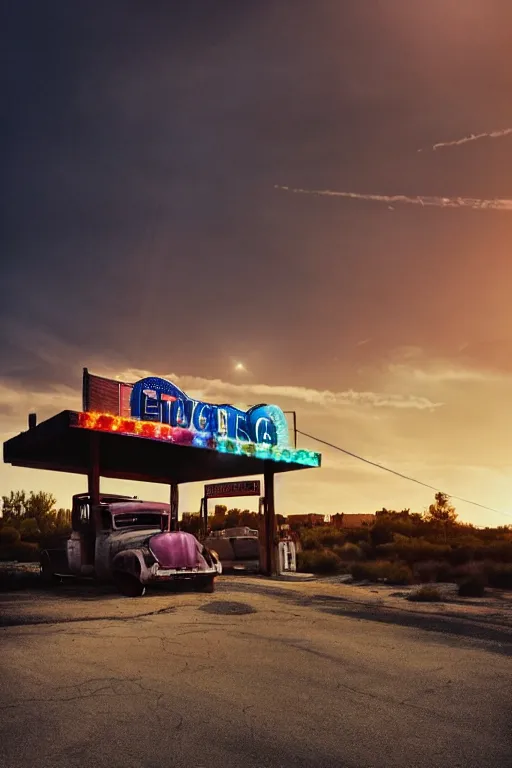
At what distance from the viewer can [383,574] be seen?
75.7 ft

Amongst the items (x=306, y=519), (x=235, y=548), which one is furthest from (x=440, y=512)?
(x=235, y=548)

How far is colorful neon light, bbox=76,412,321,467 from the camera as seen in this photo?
1733 centimetres

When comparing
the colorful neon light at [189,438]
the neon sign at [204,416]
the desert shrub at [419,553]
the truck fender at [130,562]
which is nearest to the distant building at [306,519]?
the desert shrub at [419,553]

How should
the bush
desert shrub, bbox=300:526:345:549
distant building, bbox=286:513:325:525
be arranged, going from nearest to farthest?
the bush < desert shrub, bbox=300:526:345:549 < distant building, bbox=286:513:325:525

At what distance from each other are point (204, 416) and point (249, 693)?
14.8 metres

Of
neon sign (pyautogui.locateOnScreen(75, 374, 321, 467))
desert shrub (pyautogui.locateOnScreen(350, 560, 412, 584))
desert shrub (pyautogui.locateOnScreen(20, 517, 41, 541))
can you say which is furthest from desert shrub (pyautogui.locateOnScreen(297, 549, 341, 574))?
desert shrub (pyautogui.locateOnScreen(20, 517, 41, 541))

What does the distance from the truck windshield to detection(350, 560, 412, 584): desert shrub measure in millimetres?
8867

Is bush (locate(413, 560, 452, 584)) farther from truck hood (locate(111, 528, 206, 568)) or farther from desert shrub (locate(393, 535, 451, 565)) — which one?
truck hood (locate(111, 528, 206, 568))

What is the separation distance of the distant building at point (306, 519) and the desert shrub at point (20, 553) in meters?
40.4

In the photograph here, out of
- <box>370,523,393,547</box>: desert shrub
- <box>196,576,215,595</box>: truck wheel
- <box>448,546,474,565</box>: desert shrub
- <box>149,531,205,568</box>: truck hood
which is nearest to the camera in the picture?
<box>149,531,205,568</box>: truck hood

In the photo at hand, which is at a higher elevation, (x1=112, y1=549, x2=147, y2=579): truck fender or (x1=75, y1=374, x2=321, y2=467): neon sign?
(x1=75, y1=374, x2=321, y2=467): neon sign

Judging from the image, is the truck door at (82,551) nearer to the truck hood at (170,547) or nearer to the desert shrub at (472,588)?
the truck hood at (170,547)

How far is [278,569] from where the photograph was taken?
76.3ft

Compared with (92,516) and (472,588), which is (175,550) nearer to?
(92,516)
